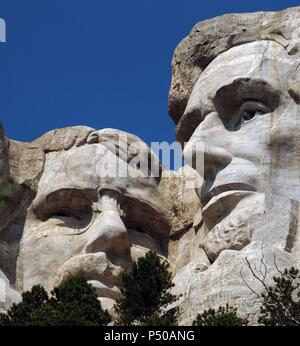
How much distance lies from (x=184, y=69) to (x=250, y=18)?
4.91 feet

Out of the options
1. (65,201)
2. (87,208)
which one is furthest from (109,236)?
(65,201)

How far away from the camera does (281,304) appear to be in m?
25.7

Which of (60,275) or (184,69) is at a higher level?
(184,69)

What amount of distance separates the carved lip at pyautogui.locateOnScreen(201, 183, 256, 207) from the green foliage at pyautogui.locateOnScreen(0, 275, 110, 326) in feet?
10.4

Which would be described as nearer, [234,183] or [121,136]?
[234,183]

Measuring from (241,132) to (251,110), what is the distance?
462 mm

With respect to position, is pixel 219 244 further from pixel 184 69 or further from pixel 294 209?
pixel 184 69

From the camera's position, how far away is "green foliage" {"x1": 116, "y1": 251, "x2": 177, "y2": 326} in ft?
94.1

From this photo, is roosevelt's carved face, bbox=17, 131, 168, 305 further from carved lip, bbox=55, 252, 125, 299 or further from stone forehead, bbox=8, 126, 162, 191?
stone forehead, bbox=8, 126, 162, 191

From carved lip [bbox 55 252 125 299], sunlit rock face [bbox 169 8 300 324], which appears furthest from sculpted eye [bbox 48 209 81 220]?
sunlit rock face [bbox 169 8 300 324]

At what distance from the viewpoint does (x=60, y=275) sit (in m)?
32.2

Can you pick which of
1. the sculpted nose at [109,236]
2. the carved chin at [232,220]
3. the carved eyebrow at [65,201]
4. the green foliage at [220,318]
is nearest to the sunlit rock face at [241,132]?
the carved chin at [232,220]

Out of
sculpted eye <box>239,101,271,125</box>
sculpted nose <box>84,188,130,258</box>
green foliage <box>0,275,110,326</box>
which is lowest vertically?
green foliage <box>0,275,110,326</box>
